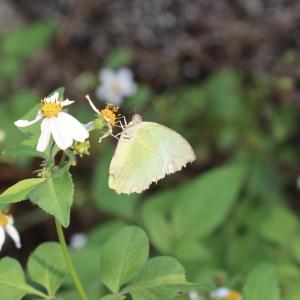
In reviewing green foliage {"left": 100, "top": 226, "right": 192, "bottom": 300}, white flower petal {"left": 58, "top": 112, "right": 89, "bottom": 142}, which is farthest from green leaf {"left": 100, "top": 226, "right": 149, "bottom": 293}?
white flower petal {"left": 58, "top": 112, "right": 89, "bottom": 142}

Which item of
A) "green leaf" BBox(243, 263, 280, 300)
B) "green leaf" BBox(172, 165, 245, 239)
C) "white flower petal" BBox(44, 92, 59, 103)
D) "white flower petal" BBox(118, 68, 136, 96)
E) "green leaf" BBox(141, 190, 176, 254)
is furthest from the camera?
"white flower petal" BBox(118, 68, 136, 96)

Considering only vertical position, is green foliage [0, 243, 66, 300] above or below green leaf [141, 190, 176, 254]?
below

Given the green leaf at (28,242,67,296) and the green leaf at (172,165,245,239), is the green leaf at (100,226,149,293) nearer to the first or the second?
the green leaf at (28,242,67,296)

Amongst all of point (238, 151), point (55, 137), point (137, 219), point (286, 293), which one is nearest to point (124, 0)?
point (238, 151)

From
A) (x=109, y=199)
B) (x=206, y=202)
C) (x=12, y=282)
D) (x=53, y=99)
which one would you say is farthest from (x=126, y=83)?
(x=12, y=282)

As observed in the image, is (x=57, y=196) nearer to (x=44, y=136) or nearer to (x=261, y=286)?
(x=44, y=136)

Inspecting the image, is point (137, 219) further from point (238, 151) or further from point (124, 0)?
point (124, 0)

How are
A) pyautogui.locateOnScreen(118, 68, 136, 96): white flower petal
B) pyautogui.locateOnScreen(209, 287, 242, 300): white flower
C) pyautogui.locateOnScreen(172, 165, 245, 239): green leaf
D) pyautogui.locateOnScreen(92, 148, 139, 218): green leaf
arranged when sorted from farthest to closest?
pyautogui.locateOnScreen(118, 68, 136, 96): white flower petal, pyautogui.locateOnScreen(92, 148, 139, 218): green leaf, pyautogui.locateOnScreen(172, 165, 245, 239): green leaf, pyautogui.locateOnScreen(209, 287, 242, 300): white flower
